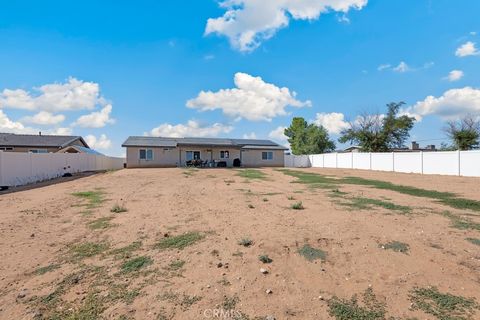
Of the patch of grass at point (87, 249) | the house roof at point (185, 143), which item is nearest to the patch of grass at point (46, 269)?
the patch of grass at point (87, 249)

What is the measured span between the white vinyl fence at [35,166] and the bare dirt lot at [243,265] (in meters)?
8.21

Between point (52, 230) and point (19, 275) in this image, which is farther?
point (52, 230)

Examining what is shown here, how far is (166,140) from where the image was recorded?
37000mm

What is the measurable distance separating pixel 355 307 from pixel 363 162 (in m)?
29.6

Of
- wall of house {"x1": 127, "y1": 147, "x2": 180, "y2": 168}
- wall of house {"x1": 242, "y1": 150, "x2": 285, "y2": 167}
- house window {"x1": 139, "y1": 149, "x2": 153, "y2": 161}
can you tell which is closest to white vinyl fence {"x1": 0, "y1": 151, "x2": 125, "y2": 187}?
wall of house {"x1": 127, "y1": 147, "x2": 180, "y2": 168}

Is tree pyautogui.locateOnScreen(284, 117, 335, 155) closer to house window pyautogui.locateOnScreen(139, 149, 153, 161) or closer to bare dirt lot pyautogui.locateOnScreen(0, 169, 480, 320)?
house window pyautogui.locateOnScreen(139, 149, 153, 161)

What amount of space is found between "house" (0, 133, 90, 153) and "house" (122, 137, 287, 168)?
790cm

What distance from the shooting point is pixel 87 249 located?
5.10 m

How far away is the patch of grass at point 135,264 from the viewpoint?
4.24 metres

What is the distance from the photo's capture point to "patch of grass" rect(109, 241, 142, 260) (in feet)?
15.6

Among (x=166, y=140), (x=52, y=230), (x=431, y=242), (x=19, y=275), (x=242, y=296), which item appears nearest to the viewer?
(x=242, y=296)

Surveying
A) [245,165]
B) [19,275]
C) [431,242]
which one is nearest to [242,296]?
[19,275]

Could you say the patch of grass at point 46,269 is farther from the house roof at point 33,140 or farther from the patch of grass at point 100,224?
the house roof at point 33,140

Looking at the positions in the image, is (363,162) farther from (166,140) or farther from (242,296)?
(242,296)
